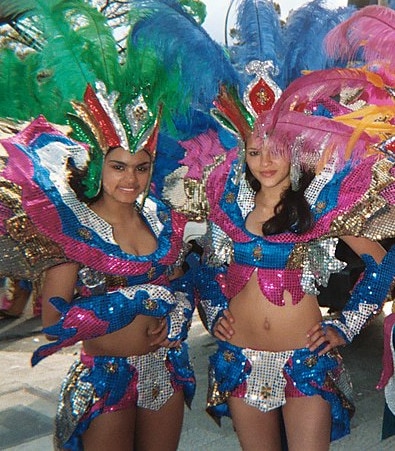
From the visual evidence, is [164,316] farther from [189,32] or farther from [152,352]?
[189,32]

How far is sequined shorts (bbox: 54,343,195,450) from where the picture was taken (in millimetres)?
2312

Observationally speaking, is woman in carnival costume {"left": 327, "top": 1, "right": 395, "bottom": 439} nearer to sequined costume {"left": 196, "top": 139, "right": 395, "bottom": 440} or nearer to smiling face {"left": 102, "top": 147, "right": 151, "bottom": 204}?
sequined costume {"left": 196, "top": 139, "right": 395, "bottom": 440}

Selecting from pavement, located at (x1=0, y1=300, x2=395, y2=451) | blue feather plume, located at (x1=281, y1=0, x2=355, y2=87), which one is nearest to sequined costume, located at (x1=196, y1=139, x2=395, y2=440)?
blue feather plume, located at (x1=281, y1=0, x2=355, y2=87)

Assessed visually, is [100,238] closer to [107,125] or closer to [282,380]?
[107,125]

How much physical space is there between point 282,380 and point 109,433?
0.66 meters

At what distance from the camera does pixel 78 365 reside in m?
2.45

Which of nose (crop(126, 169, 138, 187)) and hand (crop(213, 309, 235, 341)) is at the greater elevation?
nose (crop(126, 169, 138, 187))

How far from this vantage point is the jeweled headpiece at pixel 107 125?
2410 millimetres

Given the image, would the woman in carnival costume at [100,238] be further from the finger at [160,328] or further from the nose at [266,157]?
the nose at [266,157]

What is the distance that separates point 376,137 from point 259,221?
0.62 meters

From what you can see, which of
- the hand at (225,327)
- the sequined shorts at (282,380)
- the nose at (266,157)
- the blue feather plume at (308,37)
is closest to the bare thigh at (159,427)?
the sequined shorts at (282,380)

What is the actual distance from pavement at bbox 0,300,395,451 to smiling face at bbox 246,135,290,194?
181 cm

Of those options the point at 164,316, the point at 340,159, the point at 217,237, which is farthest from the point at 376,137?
the point at 164,316

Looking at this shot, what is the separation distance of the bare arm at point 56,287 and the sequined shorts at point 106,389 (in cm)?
25
